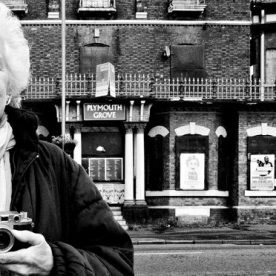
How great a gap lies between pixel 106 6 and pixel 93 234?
23.5 metres

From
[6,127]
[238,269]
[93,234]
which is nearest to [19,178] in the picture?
[6,127]

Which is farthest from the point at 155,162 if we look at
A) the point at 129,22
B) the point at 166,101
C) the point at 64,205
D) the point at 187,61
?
the point at 64,205

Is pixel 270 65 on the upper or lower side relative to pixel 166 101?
upper

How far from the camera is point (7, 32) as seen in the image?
2408 mm

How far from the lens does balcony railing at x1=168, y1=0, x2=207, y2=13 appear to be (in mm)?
25266

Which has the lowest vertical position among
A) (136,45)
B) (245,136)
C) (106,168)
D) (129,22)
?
(106,168)

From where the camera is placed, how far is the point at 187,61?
25.6 meters

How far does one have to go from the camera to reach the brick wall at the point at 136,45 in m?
25.7

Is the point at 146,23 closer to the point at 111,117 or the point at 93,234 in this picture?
the point at 111,117

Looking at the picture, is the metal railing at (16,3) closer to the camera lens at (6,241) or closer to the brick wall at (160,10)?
the brick wall at (160,10)

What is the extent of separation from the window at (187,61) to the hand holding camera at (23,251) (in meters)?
23.6

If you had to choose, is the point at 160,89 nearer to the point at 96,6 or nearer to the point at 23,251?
the point at 96,6

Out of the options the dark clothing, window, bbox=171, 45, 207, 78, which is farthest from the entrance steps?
the dark clothing

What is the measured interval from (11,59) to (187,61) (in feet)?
76.9
